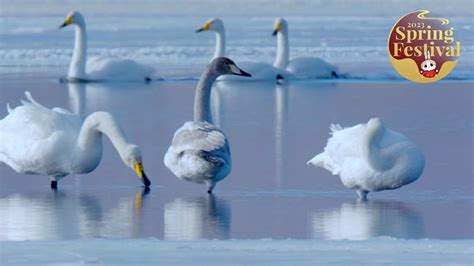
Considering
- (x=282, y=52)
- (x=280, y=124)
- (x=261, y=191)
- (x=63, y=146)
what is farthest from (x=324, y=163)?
(x=282, y=52)

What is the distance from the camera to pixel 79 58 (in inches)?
672

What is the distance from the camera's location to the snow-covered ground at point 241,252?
5145 millimetres

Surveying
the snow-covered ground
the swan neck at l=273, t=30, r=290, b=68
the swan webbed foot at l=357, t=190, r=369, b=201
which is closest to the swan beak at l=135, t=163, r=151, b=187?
the swan webbed foot at l=357, t=190, r=369, b=201

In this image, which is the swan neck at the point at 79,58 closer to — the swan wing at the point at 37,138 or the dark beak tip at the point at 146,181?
the swan wing at the point at 37,138

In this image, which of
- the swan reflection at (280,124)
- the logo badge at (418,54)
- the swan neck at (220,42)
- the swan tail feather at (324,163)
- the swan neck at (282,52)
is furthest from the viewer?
the swan neck at (220,42)

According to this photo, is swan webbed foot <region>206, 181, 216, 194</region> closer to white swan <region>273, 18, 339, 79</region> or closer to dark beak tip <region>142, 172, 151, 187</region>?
dark beak tip <region>142, 172, 151, 187</region>

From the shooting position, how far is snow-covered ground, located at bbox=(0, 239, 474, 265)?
203 inches

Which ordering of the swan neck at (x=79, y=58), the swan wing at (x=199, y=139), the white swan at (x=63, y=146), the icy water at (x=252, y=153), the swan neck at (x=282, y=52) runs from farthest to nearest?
the swan neck at (x=282, y=52)
the swan neck at (x=79, y=58)
the white swan at (x=63, y=146)
the swan wing at (x=199, y=139)
the icy water at (x=252, y=153)

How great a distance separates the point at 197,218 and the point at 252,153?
248 cm

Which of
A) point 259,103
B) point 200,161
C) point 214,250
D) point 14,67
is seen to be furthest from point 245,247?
point 14,67

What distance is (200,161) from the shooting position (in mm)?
7488

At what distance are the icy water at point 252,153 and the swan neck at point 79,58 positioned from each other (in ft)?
1.12

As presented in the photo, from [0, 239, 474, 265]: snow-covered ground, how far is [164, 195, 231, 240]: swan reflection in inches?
21.4

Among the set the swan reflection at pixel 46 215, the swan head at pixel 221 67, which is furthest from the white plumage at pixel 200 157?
the swan head at pixel 221 67
